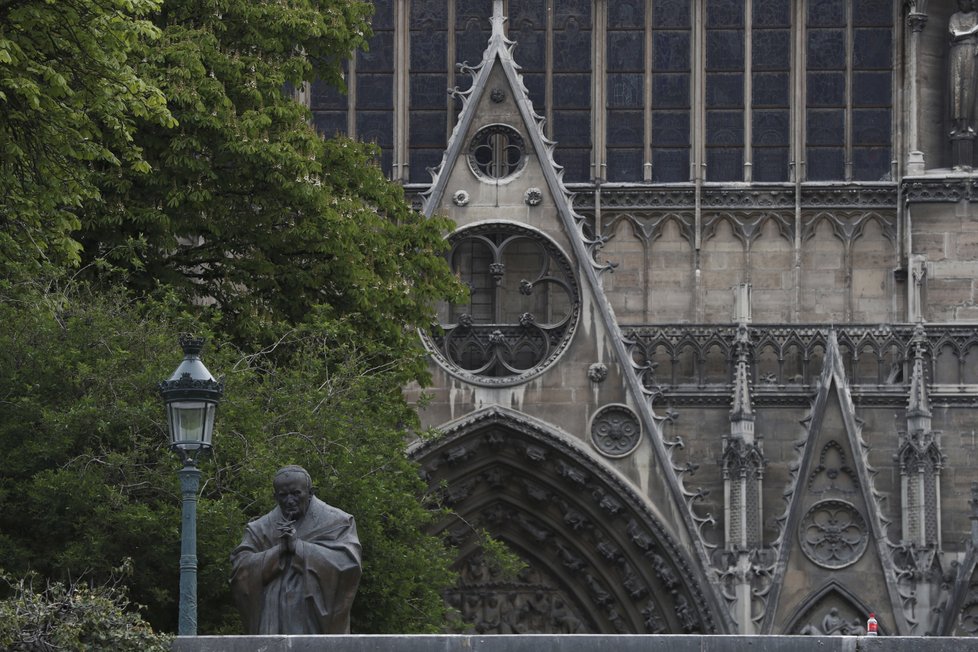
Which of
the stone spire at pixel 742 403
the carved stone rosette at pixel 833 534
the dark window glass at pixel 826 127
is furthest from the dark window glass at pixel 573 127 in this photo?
the carved stone rosette at pixel 833 534

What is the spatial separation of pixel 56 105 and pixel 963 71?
1681 cm

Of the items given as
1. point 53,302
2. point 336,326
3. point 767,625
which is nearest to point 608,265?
point 767,625

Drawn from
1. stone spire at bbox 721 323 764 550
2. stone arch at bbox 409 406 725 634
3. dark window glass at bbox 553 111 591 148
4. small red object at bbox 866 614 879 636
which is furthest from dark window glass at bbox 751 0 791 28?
small red object at bbox 866 614 879 636

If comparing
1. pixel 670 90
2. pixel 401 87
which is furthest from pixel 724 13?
pixel 401 87

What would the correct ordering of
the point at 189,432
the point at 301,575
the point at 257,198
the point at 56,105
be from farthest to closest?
the point at 257,198, the point at 56,105, the point at 189,432, the point at 301,575

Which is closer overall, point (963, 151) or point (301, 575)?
point (301, 575)

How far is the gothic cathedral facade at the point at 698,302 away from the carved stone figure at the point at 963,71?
4cm

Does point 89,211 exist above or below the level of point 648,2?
below

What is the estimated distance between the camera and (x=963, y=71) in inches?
1539

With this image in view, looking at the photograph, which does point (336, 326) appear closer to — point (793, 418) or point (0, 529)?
point (0, 529)

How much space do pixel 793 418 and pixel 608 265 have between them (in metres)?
3.16

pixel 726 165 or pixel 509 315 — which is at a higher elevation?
pixel 726 165

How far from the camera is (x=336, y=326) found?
93.8 ft

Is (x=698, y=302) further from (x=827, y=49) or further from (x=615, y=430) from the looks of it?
(x=827, y=49)
